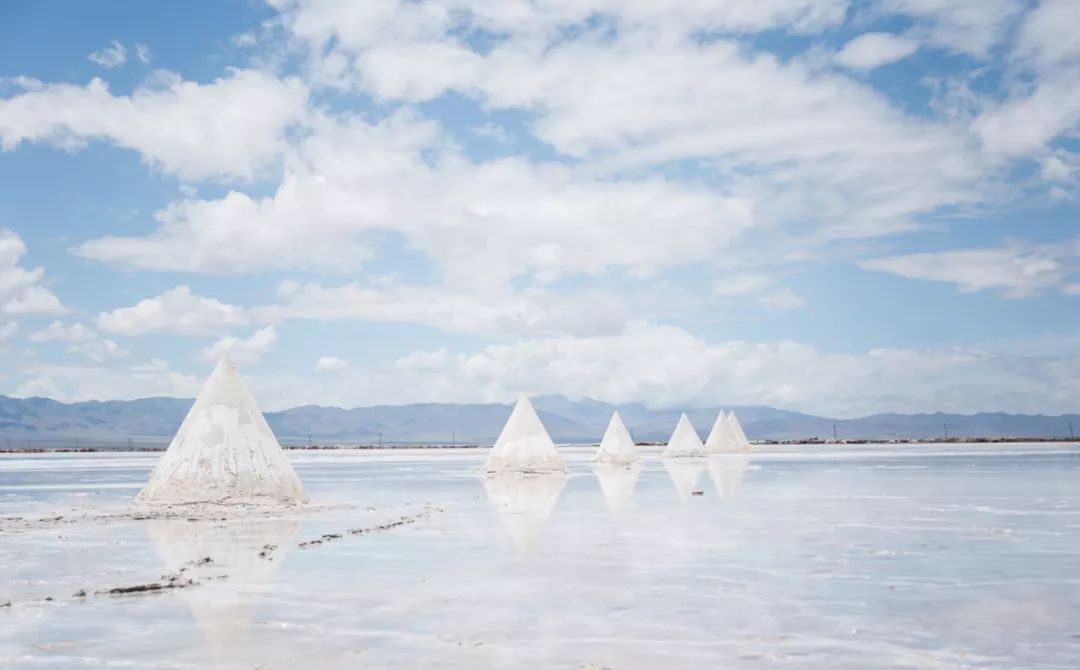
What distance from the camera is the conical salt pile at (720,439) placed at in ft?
234

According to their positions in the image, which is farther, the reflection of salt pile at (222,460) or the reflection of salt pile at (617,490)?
the reflection of salt pile at (617,490)

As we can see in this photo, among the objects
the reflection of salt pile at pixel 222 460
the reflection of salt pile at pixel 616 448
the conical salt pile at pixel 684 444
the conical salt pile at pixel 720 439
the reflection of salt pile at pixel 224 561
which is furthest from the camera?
the conical salt pile at pixel 720 439

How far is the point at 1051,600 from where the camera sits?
874 cm

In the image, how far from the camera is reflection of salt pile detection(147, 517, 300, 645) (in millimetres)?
8328

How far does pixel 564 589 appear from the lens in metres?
9.67

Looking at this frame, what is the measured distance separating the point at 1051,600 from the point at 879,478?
24.4 metres

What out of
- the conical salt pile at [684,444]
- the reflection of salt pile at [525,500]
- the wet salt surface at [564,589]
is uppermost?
the conical salt pile at [684,444]

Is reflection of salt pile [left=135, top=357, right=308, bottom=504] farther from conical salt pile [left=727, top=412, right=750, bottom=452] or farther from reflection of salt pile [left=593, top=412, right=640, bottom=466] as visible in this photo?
conical salt pile [left=727, top=412, right=750, bottom=452]

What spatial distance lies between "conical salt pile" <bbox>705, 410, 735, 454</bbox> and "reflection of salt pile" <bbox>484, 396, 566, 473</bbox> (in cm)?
3640

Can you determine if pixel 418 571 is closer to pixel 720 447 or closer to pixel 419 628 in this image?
pixel 419 628

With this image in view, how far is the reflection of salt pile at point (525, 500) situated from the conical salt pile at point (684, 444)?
25.4 m

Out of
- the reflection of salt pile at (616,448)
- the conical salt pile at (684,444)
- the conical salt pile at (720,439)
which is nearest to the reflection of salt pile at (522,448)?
the reflection of salt pile at (616,448)

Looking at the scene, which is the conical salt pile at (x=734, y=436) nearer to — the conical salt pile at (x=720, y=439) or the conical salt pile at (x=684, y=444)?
the conical salt pile at (x=720, y=439)

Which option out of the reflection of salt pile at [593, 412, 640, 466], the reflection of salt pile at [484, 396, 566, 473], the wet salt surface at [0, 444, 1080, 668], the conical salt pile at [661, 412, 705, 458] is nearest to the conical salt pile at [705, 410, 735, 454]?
the conical salt pile at [661, 412, 705, 458]
